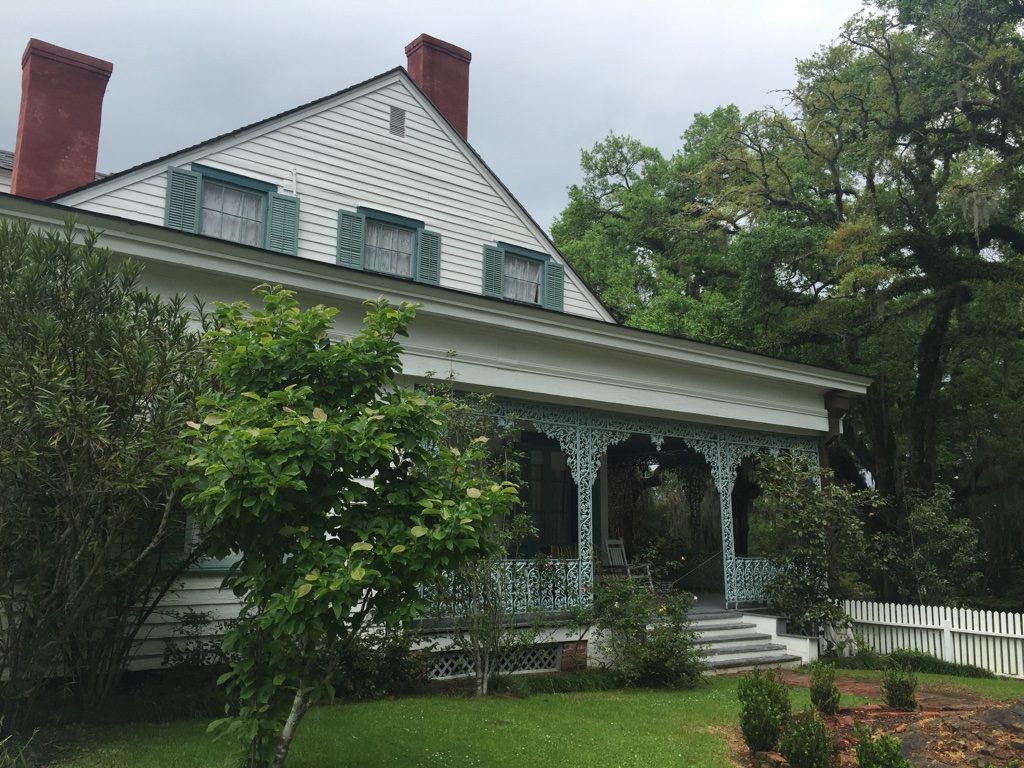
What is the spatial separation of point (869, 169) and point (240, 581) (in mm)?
18130

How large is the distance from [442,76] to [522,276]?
4.40 meters

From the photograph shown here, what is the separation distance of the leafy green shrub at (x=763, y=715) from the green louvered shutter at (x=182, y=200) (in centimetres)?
953

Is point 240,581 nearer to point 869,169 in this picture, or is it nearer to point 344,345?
point 344,345

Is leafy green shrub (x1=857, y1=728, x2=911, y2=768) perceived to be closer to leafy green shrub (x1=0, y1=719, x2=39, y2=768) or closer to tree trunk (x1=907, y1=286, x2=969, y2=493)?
leafy green shrub (x1=0, y1=719, x2=39, y2=768)

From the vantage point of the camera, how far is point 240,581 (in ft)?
18.2

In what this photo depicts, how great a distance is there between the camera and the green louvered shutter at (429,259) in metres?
13.7

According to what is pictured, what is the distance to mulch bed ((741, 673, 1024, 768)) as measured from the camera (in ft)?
22.4

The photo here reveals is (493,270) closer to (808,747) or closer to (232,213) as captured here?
(232,213)

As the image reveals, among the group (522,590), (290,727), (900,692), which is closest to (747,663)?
(900,692)

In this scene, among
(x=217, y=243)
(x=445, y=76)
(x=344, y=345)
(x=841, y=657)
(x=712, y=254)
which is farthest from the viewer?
(x=712, y=254)

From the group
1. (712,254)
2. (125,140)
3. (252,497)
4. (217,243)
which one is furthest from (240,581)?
(712,254)

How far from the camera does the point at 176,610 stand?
8.75 m

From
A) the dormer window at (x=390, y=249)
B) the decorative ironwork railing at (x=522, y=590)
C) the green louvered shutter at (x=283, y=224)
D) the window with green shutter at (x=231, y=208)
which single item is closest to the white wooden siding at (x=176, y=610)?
the decorative ironwork railing at (x=522, y=590)

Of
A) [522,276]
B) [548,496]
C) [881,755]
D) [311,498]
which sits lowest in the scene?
[881,755]
